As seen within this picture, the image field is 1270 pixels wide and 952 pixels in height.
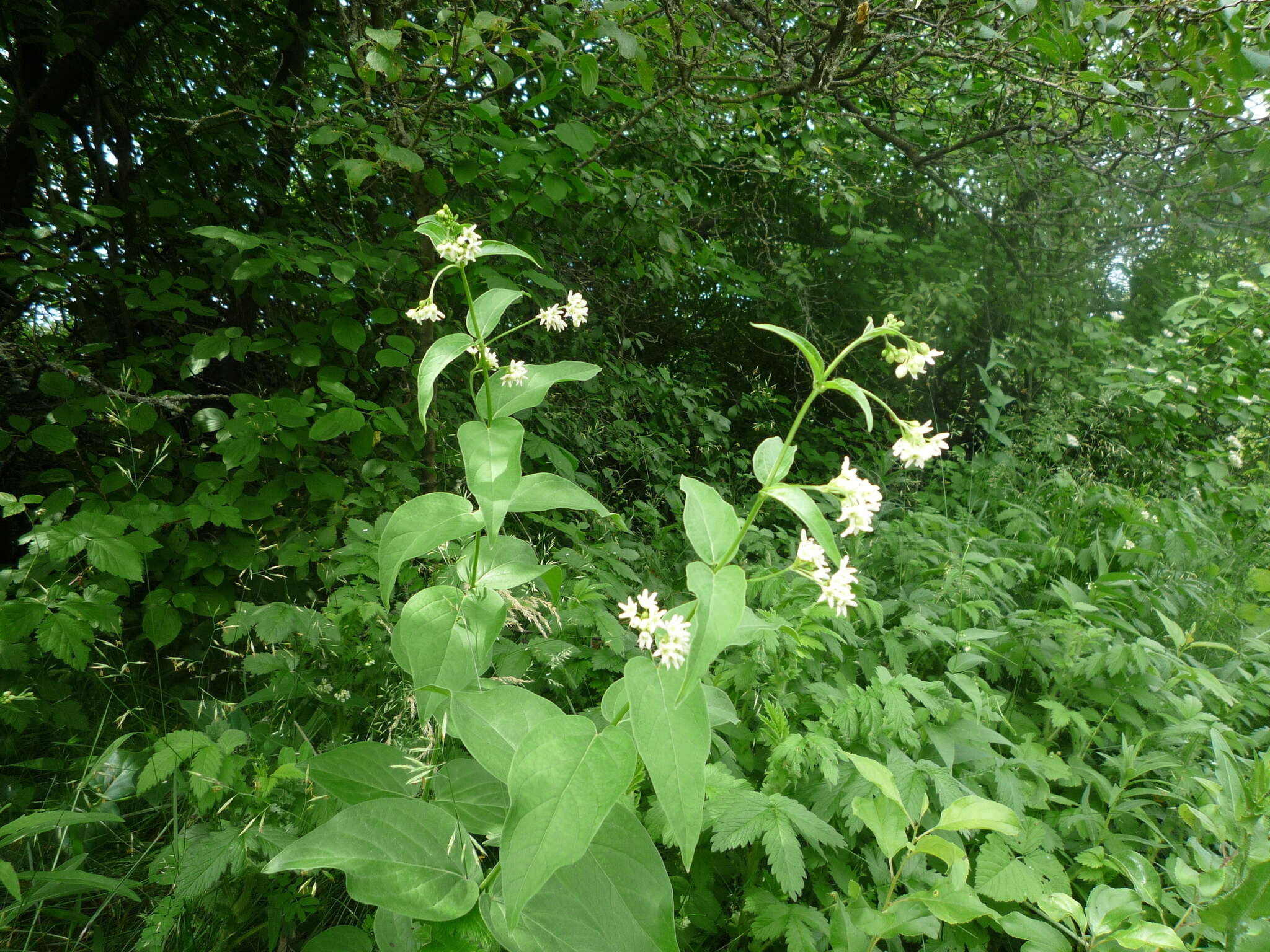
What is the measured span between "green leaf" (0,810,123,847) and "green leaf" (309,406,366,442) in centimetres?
120

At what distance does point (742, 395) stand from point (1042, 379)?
7.89ft

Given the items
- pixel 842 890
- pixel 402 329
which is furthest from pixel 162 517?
pixel 842 890

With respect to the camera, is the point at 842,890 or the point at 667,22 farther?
the point at 667,22

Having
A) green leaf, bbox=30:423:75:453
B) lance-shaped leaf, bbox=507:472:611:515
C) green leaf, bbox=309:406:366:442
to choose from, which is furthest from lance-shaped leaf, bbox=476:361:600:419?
green leaf, bbox=30:423:75:453

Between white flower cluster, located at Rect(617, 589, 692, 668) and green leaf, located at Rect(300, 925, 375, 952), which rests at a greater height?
white flower cluster, located at Rect(617, 589, 692, 668)

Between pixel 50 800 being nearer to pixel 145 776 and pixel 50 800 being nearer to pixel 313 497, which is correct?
pixel 145 776

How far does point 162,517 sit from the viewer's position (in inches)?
79.9

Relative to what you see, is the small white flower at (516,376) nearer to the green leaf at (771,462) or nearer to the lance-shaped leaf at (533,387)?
the lance-shaped leaf at (533,387)

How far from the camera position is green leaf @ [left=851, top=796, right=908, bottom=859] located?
113 centimetres

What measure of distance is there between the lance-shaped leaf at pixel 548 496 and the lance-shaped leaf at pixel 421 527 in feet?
0.26

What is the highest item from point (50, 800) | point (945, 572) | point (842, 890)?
point (945, 572)

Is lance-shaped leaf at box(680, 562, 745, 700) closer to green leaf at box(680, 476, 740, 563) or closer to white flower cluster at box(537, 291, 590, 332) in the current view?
green leaf at box(680, 476, 740, 563)

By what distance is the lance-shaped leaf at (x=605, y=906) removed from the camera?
862 mm

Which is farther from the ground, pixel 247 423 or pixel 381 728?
pixel 247 423
